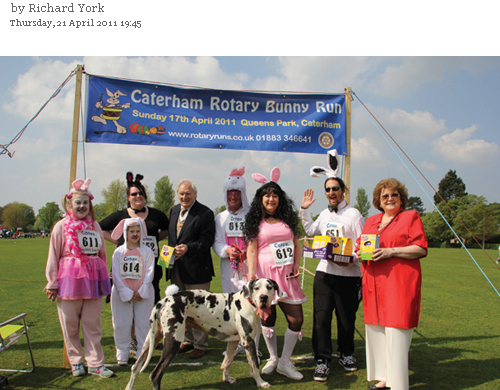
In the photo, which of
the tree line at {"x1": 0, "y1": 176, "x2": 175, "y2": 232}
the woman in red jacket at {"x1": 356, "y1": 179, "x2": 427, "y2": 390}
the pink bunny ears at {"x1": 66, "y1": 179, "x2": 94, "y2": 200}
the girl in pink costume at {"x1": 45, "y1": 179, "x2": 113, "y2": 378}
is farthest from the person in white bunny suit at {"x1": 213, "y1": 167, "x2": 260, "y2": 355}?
the tree line at {"x1": 0, "y1": 176, "x2": 175, "y2": 232}

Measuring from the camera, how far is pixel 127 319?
4410mm

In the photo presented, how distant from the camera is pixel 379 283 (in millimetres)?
3658

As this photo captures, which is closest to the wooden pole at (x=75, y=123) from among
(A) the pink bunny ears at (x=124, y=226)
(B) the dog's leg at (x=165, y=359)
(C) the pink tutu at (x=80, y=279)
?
(A) the pink bunny ears at (x=124, y=226)

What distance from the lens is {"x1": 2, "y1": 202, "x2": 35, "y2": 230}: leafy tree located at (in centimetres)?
9556

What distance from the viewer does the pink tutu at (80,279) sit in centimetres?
402

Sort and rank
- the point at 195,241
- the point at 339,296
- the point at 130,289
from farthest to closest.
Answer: the point at 195,241 < the point at 130,289 < the point at 339,296

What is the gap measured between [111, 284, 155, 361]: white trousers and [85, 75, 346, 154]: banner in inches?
97.4

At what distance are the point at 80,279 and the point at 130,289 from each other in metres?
0.64

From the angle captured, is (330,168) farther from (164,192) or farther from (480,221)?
(480,221)

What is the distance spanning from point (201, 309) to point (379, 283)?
6.69 feet

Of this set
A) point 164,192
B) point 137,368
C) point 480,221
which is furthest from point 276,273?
point 480,221

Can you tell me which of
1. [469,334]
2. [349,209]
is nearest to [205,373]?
Answer: [349,209]

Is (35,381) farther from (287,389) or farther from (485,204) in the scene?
(485,204)

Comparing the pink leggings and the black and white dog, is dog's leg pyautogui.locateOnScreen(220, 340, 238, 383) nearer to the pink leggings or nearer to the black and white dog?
the black and white dog
